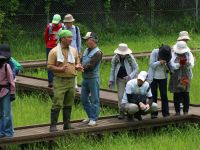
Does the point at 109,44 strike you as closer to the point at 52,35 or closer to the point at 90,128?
the point at 52,35

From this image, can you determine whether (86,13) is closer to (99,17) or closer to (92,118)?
(99,17)

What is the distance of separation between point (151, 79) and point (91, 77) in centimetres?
127

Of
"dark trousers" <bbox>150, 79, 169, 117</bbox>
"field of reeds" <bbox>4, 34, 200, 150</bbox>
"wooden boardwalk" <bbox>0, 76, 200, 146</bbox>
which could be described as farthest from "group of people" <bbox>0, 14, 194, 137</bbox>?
"field of reeds" <bbox>4, 34, 200, 150</bbox>

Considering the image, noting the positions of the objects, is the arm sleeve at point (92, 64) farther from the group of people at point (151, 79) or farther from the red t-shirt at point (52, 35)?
the red t-shirt at point (52, 35)

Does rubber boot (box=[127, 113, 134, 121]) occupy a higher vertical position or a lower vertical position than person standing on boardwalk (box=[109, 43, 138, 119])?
lower

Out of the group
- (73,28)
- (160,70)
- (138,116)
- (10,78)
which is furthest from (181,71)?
(10,78)

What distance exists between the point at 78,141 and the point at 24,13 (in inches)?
684

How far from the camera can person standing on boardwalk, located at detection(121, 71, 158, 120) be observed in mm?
10906

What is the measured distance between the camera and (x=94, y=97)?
10906 millimetres

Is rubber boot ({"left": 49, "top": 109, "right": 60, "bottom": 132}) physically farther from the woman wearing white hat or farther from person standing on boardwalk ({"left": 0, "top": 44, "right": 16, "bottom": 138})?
the woman wearing white hat

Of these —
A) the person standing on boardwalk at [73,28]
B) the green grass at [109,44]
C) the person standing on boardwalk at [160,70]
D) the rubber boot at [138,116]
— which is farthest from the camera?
the green grass at [109,44]

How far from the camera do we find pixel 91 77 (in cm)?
1084

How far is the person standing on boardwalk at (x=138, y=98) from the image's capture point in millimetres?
10906

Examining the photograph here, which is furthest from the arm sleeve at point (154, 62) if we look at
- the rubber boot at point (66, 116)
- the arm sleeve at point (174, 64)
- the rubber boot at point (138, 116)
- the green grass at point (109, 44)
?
the green grass at point (109, 44)
